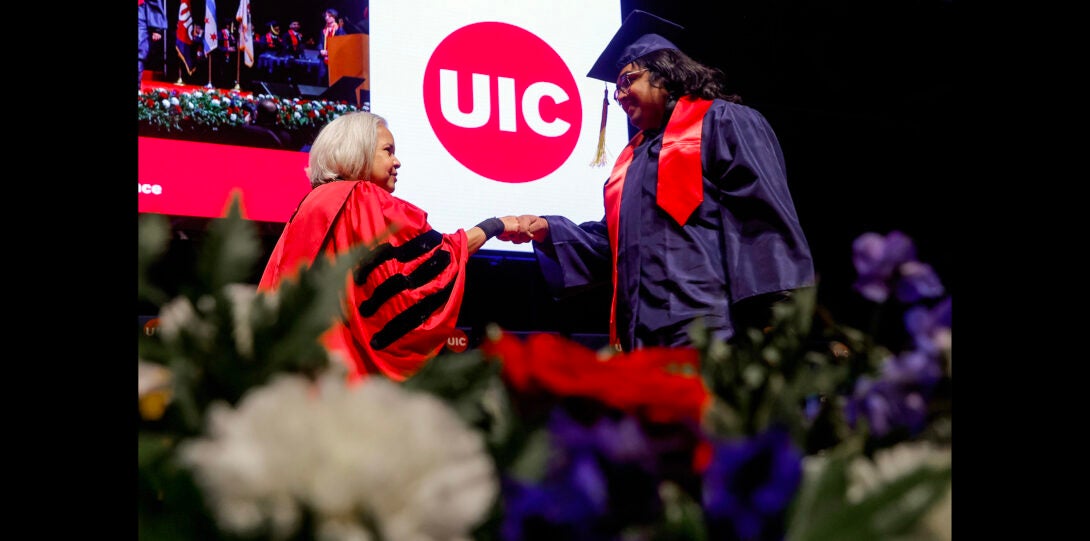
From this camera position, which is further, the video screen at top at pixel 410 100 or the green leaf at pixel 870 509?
the video screen at top at pixel 410 100

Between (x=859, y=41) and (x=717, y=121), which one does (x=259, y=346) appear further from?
(x=859, y=41)

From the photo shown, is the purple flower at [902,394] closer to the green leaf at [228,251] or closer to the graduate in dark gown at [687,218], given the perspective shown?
the green leaf at [228,251]

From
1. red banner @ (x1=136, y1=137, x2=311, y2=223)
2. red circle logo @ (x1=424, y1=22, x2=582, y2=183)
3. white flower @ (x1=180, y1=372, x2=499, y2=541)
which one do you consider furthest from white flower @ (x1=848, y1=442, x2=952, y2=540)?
red circle logo @ (x1=424, y1=22, x2=582, y2=183)

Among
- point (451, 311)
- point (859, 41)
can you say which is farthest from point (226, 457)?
point (859, 41)

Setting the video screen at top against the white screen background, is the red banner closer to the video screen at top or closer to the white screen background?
the video screen at top

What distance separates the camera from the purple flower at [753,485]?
0.25 metres

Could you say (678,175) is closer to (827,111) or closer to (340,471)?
(340,471)

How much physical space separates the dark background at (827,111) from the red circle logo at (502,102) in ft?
1.65

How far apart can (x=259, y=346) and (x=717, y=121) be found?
6.61 feet

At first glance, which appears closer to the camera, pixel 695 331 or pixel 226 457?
pixel 226 457

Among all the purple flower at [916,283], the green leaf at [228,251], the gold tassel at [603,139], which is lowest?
the purple flower at [916,283]

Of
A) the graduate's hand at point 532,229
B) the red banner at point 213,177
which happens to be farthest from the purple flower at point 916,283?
the red banner at point 213,177

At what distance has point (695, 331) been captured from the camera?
1.32 ft

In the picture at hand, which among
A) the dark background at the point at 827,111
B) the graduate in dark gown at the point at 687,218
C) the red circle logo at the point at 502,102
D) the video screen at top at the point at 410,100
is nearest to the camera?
the graduate in dark gown at the point at 687,218
